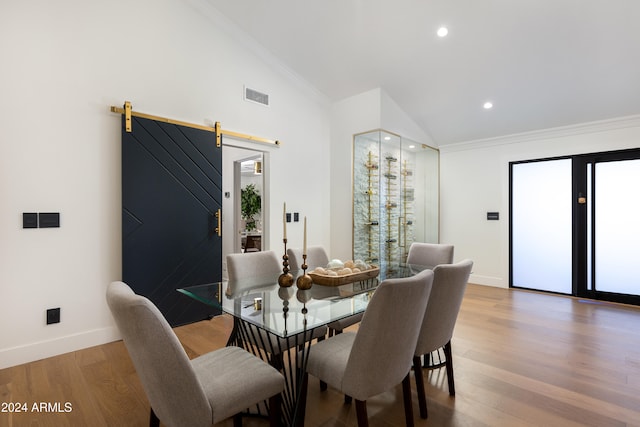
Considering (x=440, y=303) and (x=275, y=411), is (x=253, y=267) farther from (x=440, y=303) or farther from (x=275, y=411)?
(x=440, y=303)

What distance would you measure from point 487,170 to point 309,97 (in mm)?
3148

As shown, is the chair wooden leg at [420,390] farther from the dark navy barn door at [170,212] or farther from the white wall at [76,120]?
the white wall at [76,120]

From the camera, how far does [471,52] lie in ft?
12.0

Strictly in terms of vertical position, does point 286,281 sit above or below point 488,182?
below

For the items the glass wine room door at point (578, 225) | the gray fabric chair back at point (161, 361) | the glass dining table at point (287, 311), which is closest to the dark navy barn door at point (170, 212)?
the glass dining table at point (287, 311)

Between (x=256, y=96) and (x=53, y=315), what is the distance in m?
3.13

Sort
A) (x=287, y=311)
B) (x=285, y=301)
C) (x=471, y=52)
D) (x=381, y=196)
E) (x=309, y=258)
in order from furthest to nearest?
1. (x=381, y=196)
2. (x=471, y=52)
3. (x=309, y=258)
4. (x=285, y=301)
5. (x=287, y=311)

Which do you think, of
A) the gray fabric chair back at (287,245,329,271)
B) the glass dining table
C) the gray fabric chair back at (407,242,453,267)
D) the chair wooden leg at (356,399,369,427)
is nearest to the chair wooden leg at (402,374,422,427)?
the chair wooden leg at (356,399,369,427)

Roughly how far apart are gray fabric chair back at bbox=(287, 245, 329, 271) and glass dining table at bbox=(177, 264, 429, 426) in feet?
1.65

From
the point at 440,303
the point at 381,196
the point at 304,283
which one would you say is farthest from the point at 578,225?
the point at 304,283

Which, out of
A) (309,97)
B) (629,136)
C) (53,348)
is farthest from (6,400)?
(629,136)

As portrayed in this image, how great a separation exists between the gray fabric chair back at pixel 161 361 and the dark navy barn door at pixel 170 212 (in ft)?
7.07

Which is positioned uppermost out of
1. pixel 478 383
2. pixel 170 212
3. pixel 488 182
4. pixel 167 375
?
pixel 488 182

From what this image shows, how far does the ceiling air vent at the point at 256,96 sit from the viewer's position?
13.4ft
